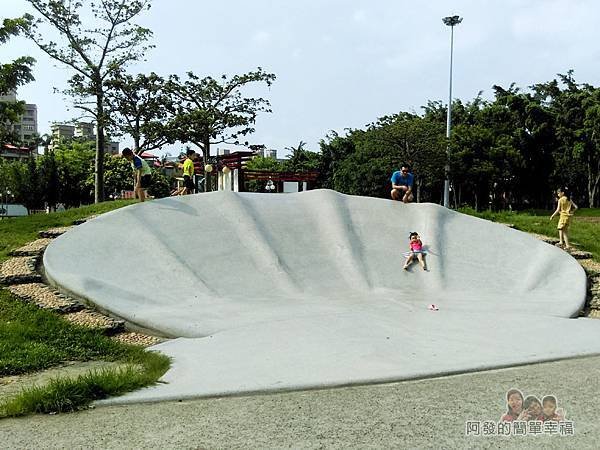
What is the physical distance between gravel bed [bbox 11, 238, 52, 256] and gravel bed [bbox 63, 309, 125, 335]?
264 cm

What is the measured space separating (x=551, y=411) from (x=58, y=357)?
15.5 feet

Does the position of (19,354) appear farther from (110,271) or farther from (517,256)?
(517,256)

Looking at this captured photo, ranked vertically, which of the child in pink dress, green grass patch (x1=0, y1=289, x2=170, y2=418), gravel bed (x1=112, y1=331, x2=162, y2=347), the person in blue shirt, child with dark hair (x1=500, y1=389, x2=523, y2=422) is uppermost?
the person in blue shirt

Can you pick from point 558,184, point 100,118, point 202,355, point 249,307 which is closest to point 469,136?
point 558,184

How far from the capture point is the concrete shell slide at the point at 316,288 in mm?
5903

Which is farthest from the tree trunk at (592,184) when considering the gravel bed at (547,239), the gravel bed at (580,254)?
the gravel bed at (580,254)

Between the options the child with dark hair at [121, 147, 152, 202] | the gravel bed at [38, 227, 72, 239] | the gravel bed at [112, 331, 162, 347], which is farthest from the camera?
the child with dark hair at [121, 147, 152, 202]

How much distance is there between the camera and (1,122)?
14.6m

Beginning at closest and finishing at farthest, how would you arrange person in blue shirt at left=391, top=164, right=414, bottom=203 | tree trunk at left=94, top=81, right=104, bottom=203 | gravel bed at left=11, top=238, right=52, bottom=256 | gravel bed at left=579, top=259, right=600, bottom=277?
gravel bed at left=11, top=238, right=52, bottom=256 → gravel bed at left=579, top=259, right=600, bottom=277 → person in blue shirt at left=391, top=164, right=414, bottom=203 → tree trunk at left=94, top=81, right=104, bottom=203

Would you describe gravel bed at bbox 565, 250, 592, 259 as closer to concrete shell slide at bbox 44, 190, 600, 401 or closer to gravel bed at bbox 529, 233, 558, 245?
gravel bed at bbox 529, 233, 558, 245

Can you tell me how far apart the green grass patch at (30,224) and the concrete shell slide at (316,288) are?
1319mm

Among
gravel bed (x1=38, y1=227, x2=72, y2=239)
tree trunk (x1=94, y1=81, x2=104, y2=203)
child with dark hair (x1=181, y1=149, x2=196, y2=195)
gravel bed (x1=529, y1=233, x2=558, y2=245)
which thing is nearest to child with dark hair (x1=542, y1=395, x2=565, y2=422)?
gravel bed (x1=38, y1=227, x2=72, y2=239)

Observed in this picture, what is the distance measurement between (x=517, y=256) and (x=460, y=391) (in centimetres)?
709

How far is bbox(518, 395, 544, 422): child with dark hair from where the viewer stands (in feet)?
14.1
